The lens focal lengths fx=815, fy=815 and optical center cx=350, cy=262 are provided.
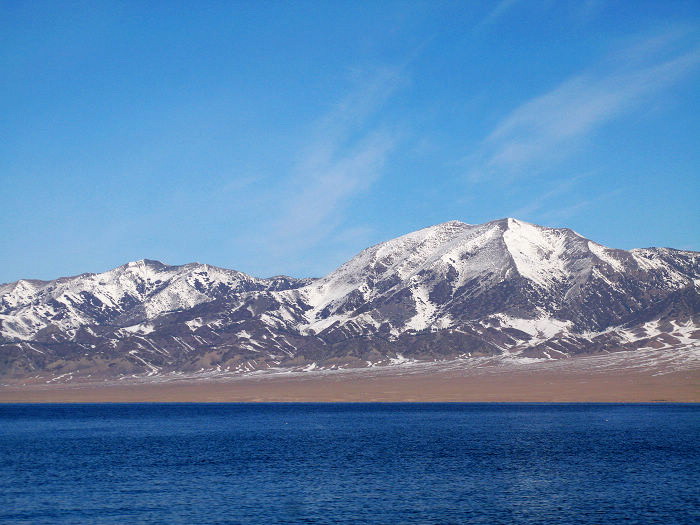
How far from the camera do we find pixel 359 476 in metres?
89.6

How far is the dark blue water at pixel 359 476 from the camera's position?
67.8m

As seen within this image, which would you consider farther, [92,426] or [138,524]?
[92,426]

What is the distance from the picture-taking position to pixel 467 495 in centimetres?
7625

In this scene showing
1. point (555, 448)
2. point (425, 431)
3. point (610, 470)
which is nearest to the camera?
point (610, 470)

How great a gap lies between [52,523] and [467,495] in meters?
36.5

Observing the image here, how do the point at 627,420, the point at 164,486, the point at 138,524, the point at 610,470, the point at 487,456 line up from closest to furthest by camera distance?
the point at 138,524 → the point at 164,486 → the point at 610,470 → the point at 487,456 → the point at 627,420

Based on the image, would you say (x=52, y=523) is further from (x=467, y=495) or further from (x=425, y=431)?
(x=425, y=431)

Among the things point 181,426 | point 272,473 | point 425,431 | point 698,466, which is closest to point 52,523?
point 272,473

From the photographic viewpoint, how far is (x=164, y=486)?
274ft

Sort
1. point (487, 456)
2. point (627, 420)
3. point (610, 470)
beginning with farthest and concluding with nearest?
1. point (627, 420)
2. point (487, 456)
3. point (610, 470)

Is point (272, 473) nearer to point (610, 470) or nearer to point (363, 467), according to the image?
point (363, 467)

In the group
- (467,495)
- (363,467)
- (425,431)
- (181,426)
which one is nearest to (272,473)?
(363,467)

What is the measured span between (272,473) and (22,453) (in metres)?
47.0

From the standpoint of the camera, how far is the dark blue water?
222 ft
